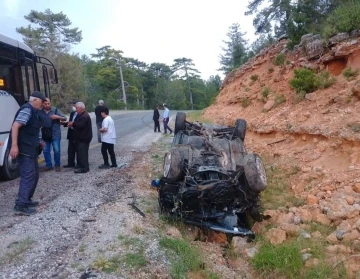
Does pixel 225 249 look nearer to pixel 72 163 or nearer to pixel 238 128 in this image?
pixel 238 128

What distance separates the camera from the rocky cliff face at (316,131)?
19.0ft

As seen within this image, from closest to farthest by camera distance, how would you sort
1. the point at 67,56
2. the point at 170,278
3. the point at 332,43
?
the point at 170,278 → the point at 332,43 → the point at 67,56

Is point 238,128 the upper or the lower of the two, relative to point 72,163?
upper

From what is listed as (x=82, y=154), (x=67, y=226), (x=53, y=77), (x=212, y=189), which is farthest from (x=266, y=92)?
(x=67, y=226)

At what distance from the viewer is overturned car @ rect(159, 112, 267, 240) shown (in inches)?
210

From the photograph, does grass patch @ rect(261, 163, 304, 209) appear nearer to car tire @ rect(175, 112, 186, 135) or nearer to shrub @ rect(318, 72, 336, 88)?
car tire @ rect(175, 112, 186, 135)

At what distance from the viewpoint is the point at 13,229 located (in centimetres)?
503

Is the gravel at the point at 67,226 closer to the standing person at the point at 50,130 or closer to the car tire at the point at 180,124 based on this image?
the standing person at the point at 50,130

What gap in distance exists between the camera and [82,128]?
8484mm

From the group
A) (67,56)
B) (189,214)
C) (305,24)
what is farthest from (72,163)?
(67,56)

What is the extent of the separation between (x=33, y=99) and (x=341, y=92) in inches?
305

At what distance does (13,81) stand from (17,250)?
16.2 ft

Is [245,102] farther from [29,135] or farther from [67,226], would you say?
[67,226]

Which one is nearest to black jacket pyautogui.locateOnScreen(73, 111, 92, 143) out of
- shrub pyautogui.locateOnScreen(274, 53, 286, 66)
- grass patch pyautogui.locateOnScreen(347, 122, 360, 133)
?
grass patch pyautogui.locateOnScreen(347, 122, 360, 133)
